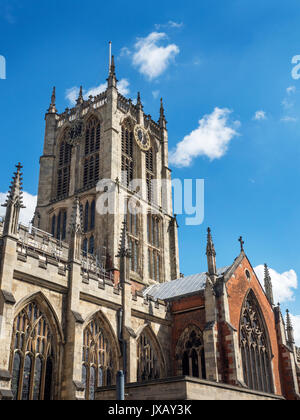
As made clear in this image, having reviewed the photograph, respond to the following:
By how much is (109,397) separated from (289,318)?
870 inches

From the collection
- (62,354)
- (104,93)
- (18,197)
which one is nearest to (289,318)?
(62,354)

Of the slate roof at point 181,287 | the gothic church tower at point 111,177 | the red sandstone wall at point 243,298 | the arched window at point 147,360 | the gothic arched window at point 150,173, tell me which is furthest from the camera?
the gothic arched window at point 150,173

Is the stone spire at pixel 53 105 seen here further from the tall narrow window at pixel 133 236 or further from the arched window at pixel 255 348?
the arched window at pixel 255 348

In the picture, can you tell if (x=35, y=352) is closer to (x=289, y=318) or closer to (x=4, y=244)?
(x=4, y=244)

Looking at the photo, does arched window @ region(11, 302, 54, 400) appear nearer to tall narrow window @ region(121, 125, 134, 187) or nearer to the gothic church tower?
the gothic church tower

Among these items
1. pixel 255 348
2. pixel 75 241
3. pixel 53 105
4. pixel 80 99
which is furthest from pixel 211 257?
pixel 53 105

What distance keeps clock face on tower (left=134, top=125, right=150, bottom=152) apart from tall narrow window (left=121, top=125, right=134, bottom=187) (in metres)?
0.64

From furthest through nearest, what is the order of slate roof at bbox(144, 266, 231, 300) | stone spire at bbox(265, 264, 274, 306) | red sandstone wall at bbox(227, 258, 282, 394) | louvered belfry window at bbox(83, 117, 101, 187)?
louvered belfry window at bbox(83, 117, 101, 187)
stone spire at bbox(265, 264, 274, 306)
slate roof at bbox(144, 266, 231, 300)
red sandstone wall at bbox(227, 258, 282, 394)

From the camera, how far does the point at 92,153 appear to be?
47844 millimetres

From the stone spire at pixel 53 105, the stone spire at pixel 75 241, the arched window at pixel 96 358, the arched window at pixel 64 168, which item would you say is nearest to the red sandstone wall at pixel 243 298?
the arched window at pixel 96 358

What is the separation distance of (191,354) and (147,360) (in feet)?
10.1

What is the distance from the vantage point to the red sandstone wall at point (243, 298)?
31.2 meters

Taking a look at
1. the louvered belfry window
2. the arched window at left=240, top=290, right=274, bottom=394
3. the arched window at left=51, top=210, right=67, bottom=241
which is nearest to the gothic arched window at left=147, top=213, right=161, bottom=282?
the louvered belfry window

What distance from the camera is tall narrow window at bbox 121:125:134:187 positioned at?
47000 millimetres
